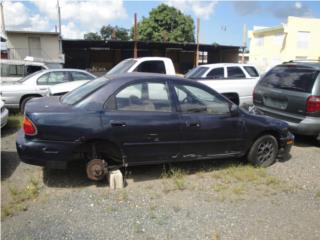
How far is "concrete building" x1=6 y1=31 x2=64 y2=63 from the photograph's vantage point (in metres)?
24.5

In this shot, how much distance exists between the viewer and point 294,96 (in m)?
6.51

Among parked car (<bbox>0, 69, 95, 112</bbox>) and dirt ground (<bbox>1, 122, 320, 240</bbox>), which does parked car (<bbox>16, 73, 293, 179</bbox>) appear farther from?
parked car (<bbox>0, 69, 95, 112</bbox>)

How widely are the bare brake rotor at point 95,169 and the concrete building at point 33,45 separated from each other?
21.8 metres

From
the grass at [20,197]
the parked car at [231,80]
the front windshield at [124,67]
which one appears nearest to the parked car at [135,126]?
the grass at [20,197]

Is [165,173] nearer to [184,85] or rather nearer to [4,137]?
[184,85]

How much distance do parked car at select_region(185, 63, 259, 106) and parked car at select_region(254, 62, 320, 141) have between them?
222cm

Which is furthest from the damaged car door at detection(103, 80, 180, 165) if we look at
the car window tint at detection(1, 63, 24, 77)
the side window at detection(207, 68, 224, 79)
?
the car window tint at detection(1, 63, 24, 77)

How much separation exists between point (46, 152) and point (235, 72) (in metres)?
7.48

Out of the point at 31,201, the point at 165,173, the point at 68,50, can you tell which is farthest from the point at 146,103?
the point at 68,50

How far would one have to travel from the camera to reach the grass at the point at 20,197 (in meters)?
3.78

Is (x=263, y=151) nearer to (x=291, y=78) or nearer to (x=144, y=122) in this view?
(x=291, y=78)

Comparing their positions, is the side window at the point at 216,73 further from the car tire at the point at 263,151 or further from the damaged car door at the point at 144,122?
the damaged car door at the point at 144,122

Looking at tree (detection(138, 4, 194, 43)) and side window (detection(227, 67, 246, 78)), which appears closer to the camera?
Answer: side window (detection(227, 67, 246, 78))

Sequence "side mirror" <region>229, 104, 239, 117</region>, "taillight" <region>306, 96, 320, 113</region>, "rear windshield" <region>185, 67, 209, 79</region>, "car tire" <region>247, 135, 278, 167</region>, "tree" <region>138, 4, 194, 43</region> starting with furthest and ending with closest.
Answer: "tree" <region>138, 4, 194, 43</region>
"rear windshield" <region>185, 67, 209, 79</region>
"taillight" <region>306, 96, 320, 113</region>
"car tire" <region>247, 135, 278, 167</region>
"side mirror" <region>229, 104, 239, 117</region>
